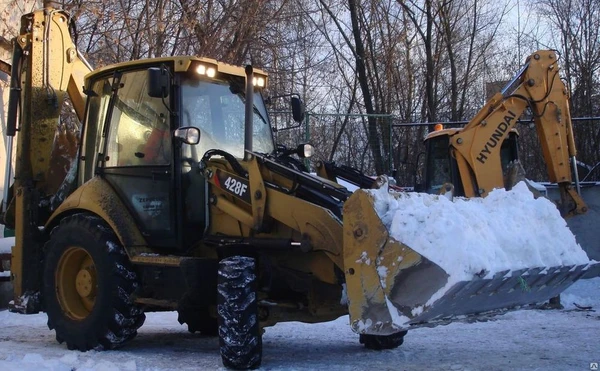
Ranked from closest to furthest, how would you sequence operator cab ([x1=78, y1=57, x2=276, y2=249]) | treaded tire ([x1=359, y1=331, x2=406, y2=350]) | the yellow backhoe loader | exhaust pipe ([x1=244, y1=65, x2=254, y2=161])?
the yellow backhoe loader → exhaust pipe ([x1=244, y1=65, x2=254, y2=161]) → operator cab ([x1=78, y1=57, x2=276, y2=249]) → treaded tire ([x1=359, y1=331, x2=406, y2=350])

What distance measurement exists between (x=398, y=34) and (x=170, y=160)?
1938cm

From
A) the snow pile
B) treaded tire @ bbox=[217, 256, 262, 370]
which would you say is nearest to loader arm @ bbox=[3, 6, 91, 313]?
treaded tire @ bbox=[217, 256, 262, 370]

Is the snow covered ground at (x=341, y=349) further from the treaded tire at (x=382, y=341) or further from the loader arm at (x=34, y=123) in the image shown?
the loader arm at (x=34, y=123)

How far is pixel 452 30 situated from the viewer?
82.8 ft

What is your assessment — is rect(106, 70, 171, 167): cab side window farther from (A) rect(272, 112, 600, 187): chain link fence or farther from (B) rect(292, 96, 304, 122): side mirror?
(A) rect(272, 112, 600, 187): chain link fence

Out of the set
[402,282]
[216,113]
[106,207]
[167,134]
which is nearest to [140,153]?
[167,134]

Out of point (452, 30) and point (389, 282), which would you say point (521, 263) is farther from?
point (452, 30)

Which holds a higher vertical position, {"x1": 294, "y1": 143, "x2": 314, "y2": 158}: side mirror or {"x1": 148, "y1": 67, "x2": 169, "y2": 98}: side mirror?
{"x1": 148, "y1": 67, "x2": 169, "y2": 98}: side mirror

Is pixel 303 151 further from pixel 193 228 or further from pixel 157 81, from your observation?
pixel 157 81

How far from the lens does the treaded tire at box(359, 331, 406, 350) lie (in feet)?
23.1

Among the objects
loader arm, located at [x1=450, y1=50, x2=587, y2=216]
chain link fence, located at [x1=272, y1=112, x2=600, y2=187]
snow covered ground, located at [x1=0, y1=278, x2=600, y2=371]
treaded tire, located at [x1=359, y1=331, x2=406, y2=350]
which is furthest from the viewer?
chain link fence, located at [x1=272, y1=112, x2=600, y2=187]

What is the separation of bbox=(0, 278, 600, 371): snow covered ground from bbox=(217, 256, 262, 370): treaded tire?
0.87ft

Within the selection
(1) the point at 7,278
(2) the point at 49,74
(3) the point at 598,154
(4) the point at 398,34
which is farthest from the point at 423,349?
(4) the point at 398,34

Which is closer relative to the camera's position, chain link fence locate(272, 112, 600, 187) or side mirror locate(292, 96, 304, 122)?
side mirror locate(292, 96, 304, 122)
